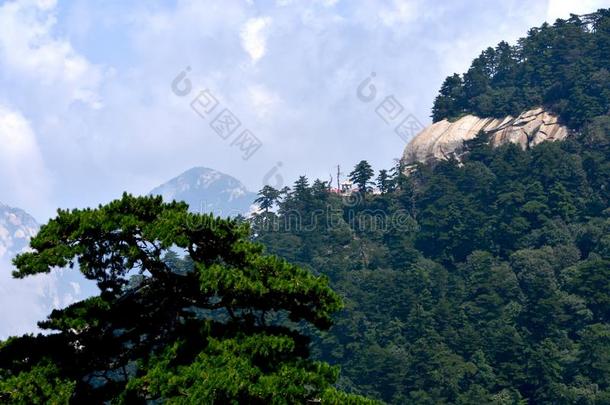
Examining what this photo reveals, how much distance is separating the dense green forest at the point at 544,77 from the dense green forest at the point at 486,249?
0.72 feet

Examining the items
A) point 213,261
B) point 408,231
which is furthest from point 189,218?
point 408,231

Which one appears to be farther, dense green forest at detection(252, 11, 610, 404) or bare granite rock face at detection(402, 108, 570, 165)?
bare granite rock face at detection(402, 108, 570, 165)

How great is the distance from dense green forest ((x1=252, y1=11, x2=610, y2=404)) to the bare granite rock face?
1345 mm

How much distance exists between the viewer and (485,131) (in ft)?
364

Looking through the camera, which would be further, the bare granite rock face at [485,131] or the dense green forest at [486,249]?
the bare granite rock face at [485,131]

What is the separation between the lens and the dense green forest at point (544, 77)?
107 m

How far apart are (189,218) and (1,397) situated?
4.49 meters

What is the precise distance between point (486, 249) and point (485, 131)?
69.5 feet

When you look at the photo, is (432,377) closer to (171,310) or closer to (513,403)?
(513,403)

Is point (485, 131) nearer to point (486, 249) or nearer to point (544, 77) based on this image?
point (544, 77)

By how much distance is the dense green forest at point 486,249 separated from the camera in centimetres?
7112

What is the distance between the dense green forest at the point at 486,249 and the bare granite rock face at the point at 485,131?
135 cm

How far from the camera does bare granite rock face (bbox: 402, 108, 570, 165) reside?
107 m

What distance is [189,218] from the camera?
17469mm
